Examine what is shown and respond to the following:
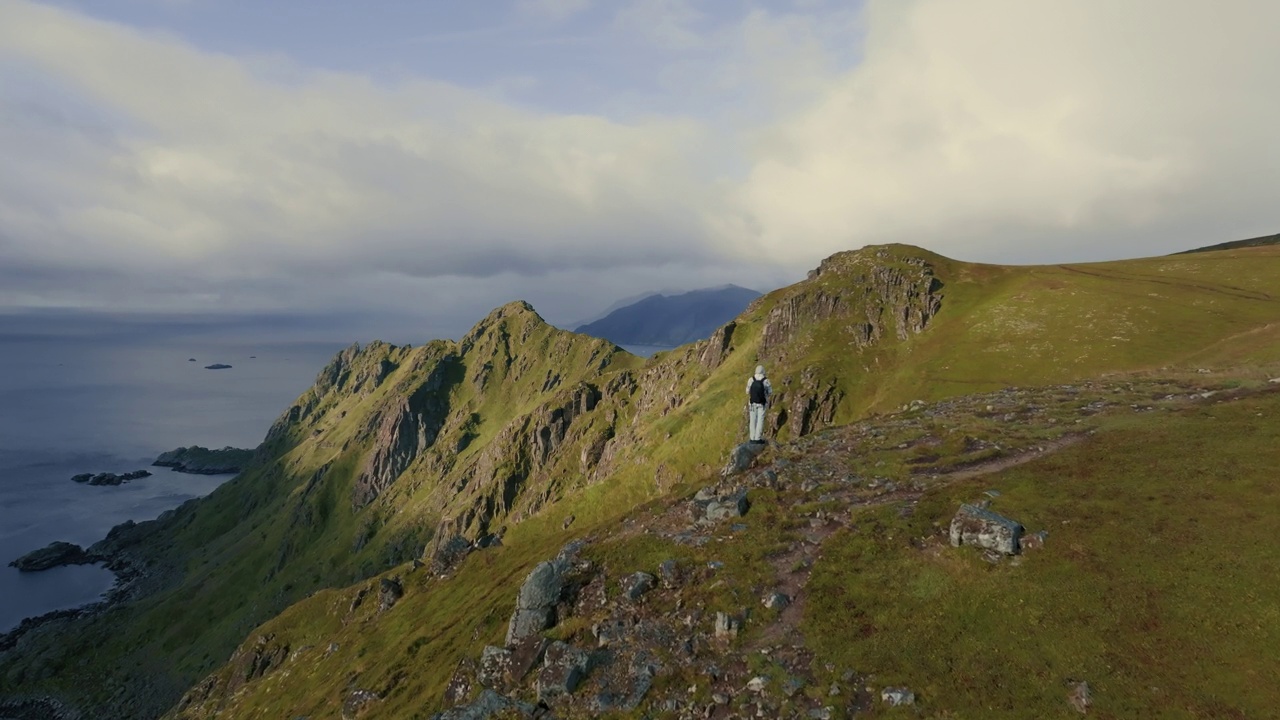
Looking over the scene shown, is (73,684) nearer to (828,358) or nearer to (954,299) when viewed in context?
(828,358)

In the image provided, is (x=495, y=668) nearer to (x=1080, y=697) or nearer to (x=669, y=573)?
(x=669, y=573)

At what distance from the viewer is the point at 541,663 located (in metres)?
26.5

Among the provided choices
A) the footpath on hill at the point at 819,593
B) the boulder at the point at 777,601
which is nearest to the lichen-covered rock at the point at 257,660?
the footpath on hill at the point at 819,593

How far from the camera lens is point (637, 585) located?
2864 cm

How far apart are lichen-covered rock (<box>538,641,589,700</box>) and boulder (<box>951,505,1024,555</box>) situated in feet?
60.5

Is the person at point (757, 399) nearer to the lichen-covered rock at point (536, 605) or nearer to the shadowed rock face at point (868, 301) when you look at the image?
the lichen-covered rock at point (536, 605)

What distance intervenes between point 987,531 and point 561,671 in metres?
20.7

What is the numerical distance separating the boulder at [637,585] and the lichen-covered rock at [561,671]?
13.4ft

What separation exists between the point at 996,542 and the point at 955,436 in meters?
17.5

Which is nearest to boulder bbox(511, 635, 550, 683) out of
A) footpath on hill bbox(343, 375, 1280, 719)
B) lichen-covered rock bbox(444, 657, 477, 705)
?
footpath on hill bbox(343, 375, 1280, 719)

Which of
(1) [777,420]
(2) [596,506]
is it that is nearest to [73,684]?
(2) [596,506]

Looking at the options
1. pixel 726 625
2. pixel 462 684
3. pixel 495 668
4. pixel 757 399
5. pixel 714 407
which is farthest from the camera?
pixel 714 407

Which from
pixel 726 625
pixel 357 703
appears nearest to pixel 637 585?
pixel 726 625

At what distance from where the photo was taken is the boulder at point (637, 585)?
28422 millimetres
